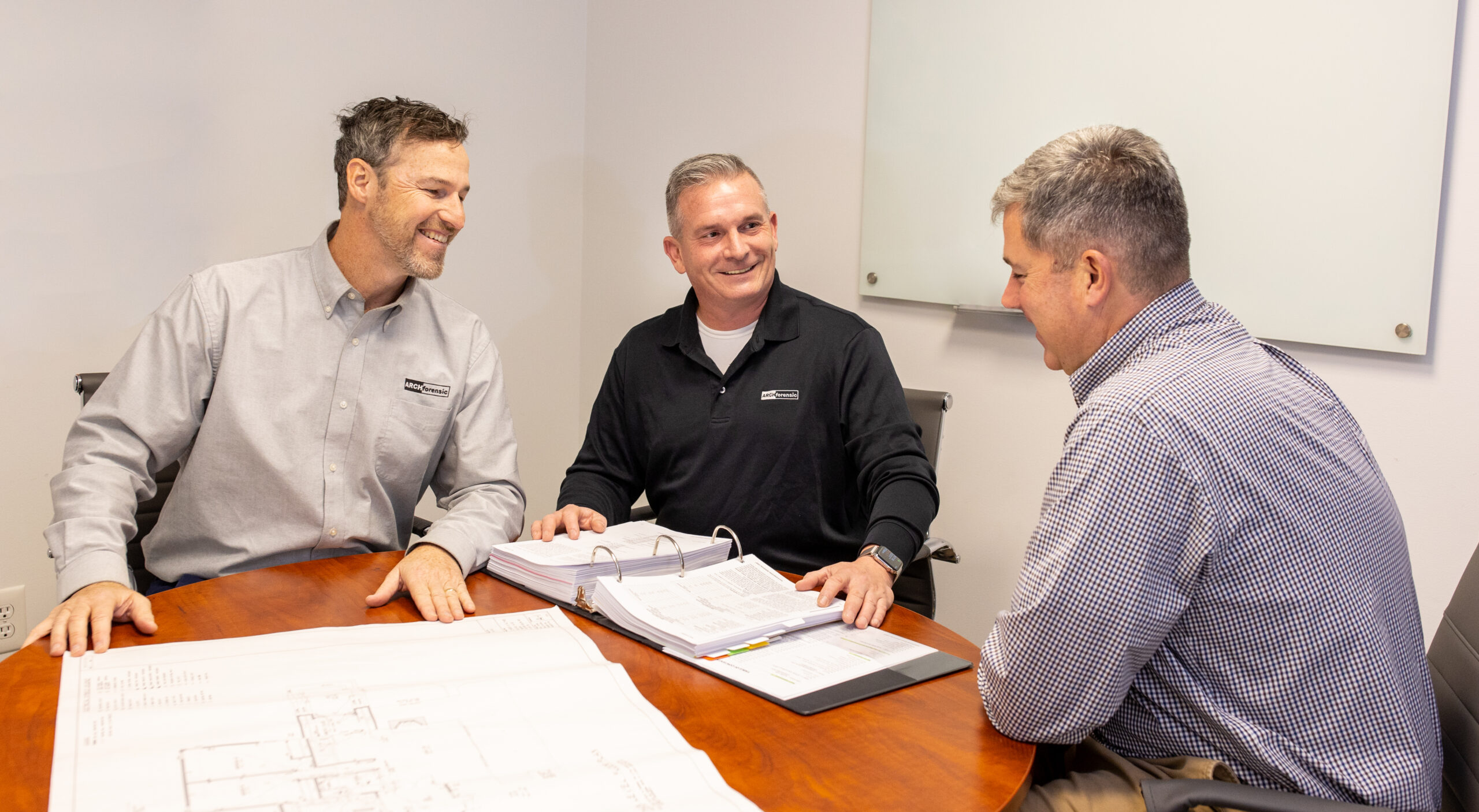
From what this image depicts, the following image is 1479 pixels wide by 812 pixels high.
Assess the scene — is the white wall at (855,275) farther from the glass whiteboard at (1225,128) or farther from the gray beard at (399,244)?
the gray beard at (399,244)

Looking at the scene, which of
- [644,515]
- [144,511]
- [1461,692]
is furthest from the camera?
[644,515]

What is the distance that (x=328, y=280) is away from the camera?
76.3 inches

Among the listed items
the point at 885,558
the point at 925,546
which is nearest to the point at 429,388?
the point at 885,558

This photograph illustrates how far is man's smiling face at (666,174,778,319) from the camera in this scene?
86.3 inches

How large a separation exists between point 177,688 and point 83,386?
1190 mm

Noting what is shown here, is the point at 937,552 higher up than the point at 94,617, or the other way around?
the point at 94,617

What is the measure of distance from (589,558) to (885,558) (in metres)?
0.50

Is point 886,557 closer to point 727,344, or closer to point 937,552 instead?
point 937,552

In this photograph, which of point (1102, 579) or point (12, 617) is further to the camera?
point (12, 617)

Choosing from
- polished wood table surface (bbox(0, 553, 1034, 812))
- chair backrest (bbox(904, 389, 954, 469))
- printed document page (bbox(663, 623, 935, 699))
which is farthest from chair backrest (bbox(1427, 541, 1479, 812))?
chair backrest (bbox(904, 389, 954, 469))

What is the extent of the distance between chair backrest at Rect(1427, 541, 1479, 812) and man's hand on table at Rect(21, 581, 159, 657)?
1.69 m

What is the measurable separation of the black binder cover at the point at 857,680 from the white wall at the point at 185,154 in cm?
196

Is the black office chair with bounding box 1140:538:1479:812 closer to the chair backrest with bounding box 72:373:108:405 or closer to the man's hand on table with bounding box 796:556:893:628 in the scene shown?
the man's hand on table with bounding box 796:556:893:628

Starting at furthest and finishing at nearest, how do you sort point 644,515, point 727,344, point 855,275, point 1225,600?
point 855,275, point 644,515, point 727,344, point 1225,600
